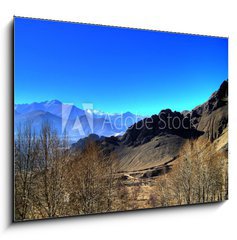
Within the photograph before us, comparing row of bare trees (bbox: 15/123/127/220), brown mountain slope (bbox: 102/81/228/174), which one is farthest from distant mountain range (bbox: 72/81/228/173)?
row of bare trees (bbox: 15/123/127/220)

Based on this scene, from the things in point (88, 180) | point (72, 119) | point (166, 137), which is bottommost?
point (88, 180)

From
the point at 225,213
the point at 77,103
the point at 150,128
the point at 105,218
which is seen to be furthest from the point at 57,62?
the point at 225,213

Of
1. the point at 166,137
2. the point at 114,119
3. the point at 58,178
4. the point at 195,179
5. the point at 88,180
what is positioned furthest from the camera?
the point at 195,179

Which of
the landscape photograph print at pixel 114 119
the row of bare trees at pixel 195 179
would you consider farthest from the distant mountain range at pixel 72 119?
the row of bare trees at pixel 195 179

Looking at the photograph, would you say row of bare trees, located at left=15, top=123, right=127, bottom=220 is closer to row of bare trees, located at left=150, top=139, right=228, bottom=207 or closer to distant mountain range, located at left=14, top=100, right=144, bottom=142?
distant mountain range, located at left=14, top=100, right=144, bottom=142

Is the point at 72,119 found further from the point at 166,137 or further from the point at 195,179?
the point at 195,179

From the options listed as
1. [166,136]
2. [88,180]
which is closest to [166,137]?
[166,136]

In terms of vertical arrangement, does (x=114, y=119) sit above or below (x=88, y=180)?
above

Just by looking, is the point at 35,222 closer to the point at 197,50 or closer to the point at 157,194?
the point at 157,194
